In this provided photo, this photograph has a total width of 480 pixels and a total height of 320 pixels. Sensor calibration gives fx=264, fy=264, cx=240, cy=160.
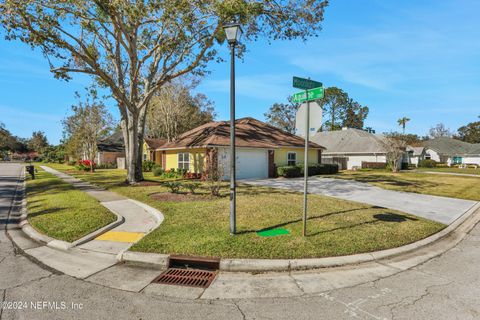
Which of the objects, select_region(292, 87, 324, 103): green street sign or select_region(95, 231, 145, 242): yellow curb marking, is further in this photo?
select_region(95, 231, 145, 242): yellow curb marking

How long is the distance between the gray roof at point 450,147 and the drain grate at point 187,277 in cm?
6437

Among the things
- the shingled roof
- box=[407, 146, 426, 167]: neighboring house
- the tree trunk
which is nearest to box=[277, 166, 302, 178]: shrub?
the shingled roof

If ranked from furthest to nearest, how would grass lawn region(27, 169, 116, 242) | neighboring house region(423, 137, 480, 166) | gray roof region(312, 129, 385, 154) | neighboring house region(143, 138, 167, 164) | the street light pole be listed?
neighboring house region(423, 137, 480, 166), gray roof region(312, 129, 385, 154), neighboring house region(143, 138, 167, 164), grass lawn region(27, 169, 116, 242), the street light pole

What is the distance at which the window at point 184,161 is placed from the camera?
883 inches

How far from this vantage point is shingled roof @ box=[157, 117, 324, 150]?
20.2m

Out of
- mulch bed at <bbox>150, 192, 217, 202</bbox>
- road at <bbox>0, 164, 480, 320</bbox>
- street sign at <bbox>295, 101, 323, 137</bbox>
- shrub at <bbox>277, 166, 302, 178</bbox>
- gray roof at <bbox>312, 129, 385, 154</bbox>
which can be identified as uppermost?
gray roof at <bbox>312, 129, 385, 154</bbox>

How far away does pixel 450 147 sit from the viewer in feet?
183

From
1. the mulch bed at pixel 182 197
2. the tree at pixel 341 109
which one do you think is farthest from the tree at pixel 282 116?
the mulch bed at pixel 182 197

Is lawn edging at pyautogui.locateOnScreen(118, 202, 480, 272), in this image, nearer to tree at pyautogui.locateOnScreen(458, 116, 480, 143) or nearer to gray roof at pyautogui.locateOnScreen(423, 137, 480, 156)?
gray roof at pyautogui.locateOnScreen(423, 137, 480, 156)

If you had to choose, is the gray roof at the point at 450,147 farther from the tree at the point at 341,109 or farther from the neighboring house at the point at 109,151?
the neighboring house at the point at 109,151

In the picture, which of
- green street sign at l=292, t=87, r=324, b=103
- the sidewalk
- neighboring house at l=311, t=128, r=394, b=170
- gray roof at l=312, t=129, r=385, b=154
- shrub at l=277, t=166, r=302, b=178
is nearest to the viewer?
the sidewalk

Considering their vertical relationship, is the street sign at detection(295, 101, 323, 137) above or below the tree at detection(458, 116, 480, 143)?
below

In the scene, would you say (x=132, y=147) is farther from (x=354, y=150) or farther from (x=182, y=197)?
(x=354, y=150)

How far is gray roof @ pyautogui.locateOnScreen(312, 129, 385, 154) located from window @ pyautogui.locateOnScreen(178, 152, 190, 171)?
24.8 metres
